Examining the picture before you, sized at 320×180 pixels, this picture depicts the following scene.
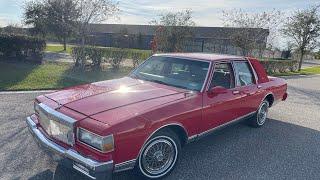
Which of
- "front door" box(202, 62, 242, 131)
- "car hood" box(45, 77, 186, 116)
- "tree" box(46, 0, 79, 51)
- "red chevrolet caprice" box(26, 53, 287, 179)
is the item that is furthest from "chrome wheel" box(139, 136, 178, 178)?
"tree" box(46, 0, 79, 51)

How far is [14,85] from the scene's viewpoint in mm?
8844

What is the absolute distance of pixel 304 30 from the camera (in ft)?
74.7

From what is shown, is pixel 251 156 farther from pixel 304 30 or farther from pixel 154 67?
pixel 304 30

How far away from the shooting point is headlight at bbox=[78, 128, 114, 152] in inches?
121

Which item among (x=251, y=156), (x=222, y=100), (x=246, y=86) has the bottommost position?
(x=251, y=156)

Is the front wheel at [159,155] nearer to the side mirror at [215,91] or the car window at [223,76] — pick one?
the side mirror at [215,91]

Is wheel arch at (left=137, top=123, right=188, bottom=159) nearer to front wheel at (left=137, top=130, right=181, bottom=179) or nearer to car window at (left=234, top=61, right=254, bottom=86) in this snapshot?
front wheel at (left=137, top=130, right=181, bottom=179)

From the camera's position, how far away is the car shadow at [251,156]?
13.6ft

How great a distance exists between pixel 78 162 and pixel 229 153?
8.75 ft

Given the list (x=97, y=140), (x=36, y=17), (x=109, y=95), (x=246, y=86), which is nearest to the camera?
(x=97, y=140)

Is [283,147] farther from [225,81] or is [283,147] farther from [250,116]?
[225,81]

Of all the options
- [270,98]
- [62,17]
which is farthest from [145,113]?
[62,17]

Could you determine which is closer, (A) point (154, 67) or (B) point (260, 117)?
(A) point (154, 67)

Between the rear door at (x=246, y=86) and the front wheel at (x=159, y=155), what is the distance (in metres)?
1.86
